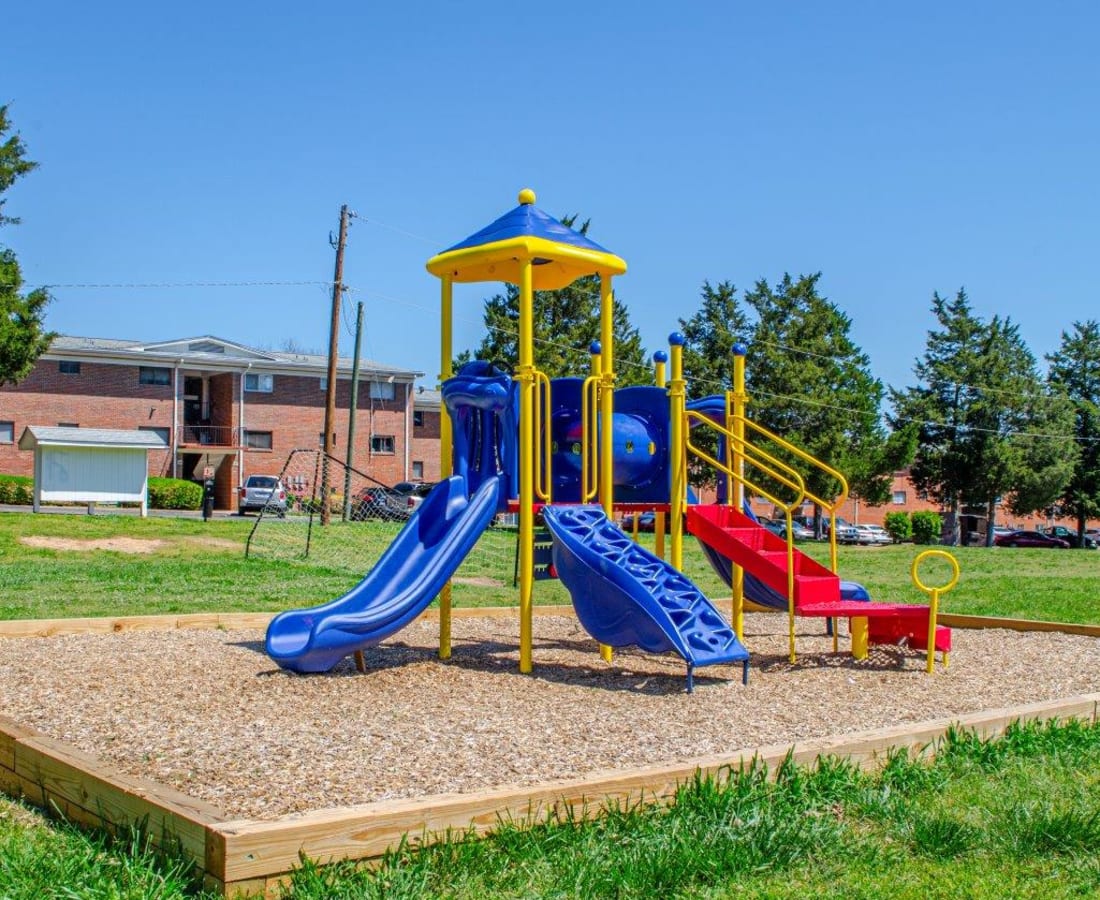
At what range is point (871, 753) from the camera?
5.93 m

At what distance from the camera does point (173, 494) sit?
41.7 meters

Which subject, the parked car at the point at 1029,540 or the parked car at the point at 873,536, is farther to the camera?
the parked car at the point at 1029,540

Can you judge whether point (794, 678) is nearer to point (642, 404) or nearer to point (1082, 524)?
point (642, 404)

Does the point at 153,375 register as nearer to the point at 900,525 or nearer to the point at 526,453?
the point at 900,525

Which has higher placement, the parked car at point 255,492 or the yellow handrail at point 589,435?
the yellow handrail at point 589,435

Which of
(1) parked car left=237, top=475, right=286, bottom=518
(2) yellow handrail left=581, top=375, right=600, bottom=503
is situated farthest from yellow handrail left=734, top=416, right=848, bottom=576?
(1) parked car left=237, top=475, right=286, bottom=518

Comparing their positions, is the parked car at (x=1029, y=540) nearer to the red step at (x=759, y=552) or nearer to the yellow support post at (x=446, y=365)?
the red step at (x=759, y=552)

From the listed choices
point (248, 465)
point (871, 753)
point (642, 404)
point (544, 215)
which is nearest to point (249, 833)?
point (871, 753)

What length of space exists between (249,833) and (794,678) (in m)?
5.57

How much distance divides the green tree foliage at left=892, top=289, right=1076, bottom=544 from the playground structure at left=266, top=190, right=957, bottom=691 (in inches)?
1629

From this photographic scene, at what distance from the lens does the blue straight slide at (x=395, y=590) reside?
816 centimetres

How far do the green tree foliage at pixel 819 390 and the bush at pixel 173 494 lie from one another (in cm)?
2059

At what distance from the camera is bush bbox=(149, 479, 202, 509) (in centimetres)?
4141

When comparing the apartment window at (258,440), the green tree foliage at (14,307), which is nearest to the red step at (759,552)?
the green tree foliage at (14,307)
